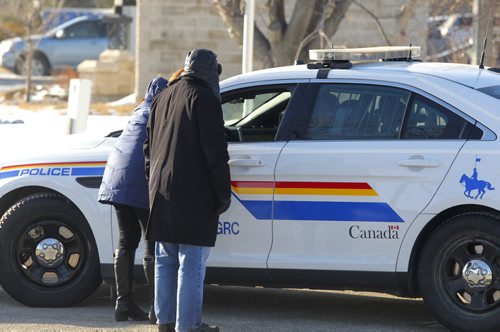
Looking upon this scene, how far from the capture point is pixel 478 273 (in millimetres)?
A: 6148

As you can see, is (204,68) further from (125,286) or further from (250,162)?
(125,286)

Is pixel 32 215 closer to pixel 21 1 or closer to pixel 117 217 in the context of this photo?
pixel 117 217

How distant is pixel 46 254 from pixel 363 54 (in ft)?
7.94

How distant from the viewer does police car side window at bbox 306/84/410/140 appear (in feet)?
21.3

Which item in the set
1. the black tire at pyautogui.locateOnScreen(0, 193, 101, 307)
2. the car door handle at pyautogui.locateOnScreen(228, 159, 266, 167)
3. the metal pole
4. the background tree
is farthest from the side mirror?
the car door handle at pyautogui.locateOnScreen(228, 159, 266, 167)

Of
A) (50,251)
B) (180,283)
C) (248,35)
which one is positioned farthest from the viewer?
(248,35)

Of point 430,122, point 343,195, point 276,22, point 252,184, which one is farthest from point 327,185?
point 276,22

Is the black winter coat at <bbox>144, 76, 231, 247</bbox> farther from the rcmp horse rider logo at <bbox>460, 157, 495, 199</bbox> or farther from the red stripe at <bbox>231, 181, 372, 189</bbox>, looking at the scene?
the rcmp horse rider logo at <bbox>460, 157, 495, 199</bbox>

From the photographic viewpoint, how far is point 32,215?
23.1 feet

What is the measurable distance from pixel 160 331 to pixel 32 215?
143 cm

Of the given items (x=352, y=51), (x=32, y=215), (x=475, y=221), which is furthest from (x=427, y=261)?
(x=32, y=215)

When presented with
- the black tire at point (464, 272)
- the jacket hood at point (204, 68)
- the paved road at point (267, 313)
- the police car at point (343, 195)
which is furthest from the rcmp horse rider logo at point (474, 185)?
the jacket hood at point (204, 68)

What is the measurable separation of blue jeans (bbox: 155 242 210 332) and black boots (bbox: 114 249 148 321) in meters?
0.62

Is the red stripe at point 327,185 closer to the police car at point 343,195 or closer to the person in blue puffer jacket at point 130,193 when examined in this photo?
the police car at point 343,195
